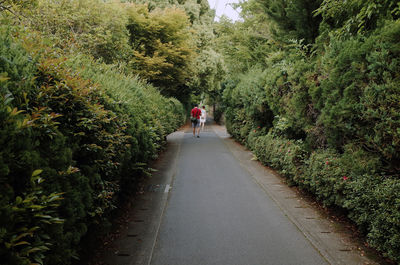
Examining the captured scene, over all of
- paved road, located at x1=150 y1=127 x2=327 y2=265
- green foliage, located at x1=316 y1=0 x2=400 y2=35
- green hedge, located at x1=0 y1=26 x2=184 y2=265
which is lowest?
paved road, located at x1=150 y1=127 x2=327 y2=265

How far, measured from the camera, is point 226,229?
4.49 meters

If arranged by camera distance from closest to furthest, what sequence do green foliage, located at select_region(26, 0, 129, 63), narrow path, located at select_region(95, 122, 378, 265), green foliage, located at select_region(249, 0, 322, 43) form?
1. narrow path, located at select_region(95, 122, 378, 265)
2. green foliage, located at select_region(249, 0, 322, 43)
3. green foliage, located at select_region(26, 0, 129, 63)

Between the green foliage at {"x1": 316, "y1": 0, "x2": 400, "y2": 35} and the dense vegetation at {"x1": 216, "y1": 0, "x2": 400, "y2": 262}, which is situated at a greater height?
the green foliage at {"x1": 316, "y1": 0, "x2": 400, "y2": 35}

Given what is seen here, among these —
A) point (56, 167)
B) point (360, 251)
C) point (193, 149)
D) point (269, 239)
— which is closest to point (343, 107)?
point (360, 251)

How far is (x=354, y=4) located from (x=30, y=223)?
22.3 ft

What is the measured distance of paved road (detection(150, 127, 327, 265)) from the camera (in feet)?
12.1

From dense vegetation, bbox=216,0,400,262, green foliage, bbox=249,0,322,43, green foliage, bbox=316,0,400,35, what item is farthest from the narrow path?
green foliage, bbox=249,0,322,43

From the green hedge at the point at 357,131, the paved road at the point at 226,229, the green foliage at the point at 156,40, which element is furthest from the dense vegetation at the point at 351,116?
the green foliage at the point at 156,40

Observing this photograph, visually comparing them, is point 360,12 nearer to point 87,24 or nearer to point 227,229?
point 227,229

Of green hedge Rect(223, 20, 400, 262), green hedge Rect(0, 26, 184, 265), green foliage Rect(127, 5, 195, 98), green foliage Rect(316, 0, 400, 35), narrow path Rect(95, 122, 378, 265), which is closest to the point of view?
green hedge Rect(0, 26, 184, 265)

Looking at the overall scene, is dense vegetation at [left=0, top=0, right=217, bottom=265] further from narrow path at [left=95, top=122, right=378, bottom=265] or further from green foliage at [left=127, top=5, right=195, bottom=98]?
green foliage at [left=127, top=5, right=195, bottom=98]

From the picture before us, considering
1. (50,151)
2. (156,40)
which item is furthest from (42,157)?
(156,40)

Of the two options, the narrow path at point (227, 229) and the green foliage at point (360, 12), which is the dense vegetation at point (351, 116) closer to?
the green foliage at point (360, 12)

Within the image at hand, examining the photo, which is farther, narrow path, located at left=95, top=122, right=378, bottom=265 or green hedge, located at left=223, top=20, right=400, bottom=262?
narrow path, located at left=95, top=122, right=378, bottom=265
